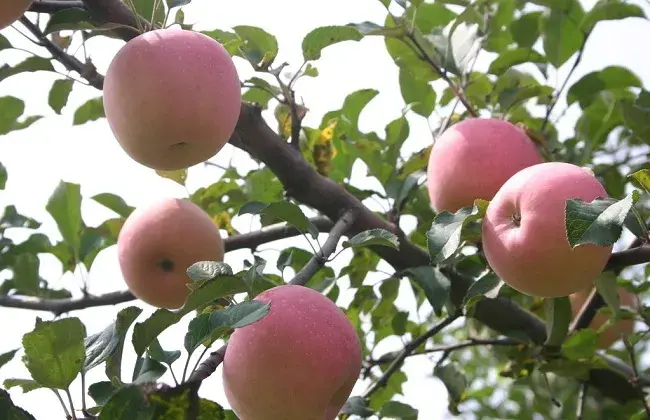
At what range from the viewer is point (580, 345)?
5.83 ft

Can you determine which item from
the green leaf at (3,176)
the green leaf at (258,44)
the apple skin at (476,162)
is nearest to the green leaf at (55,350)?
the green leaf at (258,44)

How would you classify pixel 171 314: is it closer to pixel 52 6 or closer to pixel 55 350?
pixel 55 350

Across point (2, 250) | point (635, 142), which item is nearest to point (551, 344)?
point (635, 142)

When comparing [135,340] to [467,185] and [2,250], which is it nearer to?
[467,185]

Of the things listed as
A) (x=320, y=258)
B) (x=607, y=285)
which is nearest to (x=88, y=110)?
(x=320, y=258)

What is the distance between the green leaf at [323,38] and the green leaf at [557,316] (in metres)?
0.74

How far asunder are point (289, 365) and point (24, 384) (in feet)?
1.40

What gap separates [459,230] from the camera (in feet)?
4.01

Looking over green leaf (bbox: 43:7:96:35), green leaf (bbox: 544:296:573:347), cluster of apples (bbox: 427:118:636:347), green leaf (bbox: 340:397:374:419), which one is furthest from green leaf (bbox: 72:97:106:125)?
green leaf (bbox: 544:296:573:347)

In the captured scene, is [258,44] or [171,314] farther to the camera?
[258,44]

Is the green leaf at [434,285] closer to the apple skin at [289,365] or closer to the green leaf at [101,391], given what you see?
the apple skin at [289,365]

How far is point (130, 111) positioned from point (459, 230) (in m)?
0.57

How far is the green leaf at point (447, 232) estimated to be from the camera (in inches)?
46.8

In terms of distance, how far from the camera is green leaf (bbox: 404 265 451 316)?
4.87 feet
